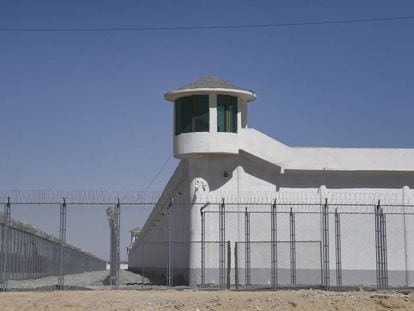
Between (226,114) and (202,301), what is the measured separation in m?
14.5

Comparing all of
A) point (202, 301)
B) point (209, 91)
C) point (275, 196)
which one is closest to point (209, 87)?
point (209, 91)

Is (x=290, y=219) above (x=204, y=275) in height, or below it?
above

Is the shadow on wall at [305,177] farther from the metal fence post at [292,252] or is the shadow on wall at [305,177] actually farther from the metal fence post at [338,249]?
the metal fence post at [292,252]

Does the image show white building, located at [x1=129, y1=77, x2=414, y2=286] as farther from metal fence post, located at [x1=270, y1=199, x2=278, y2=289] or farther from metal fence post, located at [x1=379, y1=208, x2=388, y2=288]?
metal fence post, located at [x1=270, y1=199, x2=278, y2=289]

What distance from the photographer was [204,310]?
2244 centimetres

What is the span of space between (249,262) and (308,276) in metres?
2.56

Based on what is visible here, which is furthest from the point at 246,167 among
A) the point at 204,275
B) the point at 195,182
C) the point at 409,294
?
the point at 409,294

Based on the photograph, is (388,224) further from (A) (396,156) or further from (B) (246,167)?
(B) (246,167)

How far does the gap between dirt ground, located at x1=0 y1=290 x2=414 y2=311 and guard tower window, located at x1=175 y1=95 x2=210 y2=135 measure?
11812mm

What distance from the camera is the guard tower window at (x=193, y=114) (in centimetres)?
3616

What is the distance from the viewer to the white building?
34.9m

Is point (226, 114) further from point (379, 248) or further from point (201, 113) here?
point (379, 248)

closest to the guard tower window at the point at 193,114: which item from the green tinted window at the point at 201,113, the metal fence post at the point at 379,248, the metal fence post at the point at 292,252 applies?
the green tinted window at the point at 201,113

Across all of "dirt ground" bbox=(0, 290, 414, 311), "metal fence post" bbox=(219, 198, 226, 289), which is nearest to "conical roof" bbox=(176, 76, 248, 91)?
"metal fence post" bbox=(219, 198, 226, 289)
